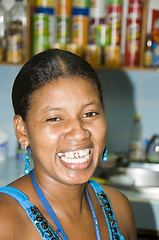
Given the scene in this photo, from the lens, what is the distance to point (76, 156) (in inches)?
30.7

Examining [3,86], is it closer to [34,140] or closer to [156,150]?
[156,150]

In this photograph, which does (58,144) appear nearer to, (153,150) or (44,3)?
(44,3)

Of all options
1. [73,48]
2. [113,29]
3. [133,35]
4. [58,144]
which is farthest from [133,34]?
[58,144]

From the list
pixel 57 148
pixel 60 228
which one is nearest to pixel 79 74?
pixel 57 148

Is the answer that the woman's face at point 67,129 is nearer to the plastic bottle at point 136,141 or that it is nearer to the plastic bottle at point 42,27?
the plastic bottle at point 42,27

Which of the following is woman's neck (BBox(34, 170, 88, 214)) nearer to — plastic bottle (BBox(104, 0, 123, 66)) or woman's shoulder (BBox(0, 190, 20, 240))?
woman's shoulder (BBox(0, 190, 20, 240))

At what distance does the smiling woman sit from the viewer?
748 mm

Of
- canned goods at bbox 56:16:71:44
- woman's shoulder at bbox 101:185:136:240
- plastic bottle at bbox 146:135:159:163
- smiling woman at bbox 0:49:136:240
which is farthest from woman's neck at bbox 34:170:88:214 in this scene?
plastic bottle at bbox 146:135:159:163

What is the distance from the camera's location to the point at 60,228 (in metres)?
0.81

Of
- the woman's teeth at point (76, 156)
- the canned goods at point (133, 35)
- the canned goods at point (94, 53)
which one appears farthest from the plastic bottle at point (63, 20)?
the woman's teeth at point (76, 156)

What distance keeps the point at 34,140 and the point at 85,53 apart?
130cm

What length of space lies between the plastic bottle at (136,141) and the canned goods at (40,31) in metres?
0.78

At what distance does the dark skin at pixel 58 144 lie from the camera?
0.75 meters

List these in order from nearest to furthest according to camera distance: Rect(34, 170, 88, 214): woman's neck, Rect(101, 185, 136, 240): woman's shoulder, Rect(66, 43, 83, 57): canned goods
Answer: Rect(34, 170, 88, 214): woman's neck, Rect(101, 185, 136, 240): woman's shoulder, Rect(66, 43, 83, 57): canned goods
